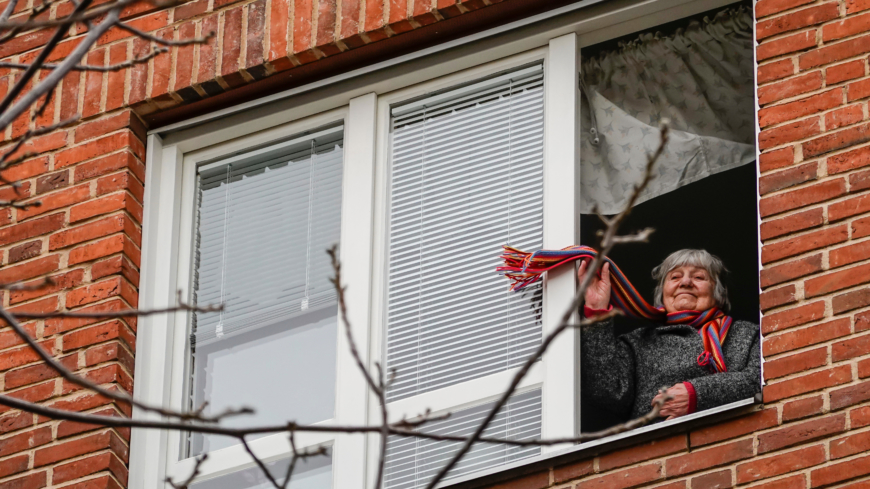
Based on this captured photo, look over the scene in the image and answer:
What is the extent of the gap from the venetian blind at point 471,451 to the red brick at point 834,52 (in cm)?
141

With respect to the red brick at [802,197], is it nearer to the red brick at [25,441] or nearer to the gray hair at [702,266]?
the gray hair at [702,266]

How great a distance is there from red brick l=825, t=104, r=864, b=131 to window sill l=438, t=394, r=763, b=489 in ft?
3.10

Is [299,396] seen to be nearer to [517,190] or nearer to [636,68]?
[517,190]

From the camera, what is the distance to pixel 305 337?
5.80 m

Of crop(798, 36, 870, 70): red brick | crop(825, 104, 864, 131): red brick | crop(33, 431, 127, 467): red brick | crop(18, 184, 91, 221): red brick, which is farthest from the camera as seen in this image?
crop(18, 184, 91, 221): red brick

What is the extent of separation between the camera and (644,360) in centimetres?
589

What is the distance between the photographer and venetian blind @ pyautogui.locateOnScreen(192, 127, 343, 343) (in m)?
5.89

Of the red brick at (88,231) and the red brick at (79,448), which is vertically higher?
the red brick at (88,231)

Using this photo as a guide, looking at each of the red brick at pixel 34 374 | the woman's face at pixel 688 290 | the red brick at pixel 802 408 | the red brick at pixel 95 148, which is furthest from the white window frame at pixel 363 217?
the woman's face at pixel 688 290

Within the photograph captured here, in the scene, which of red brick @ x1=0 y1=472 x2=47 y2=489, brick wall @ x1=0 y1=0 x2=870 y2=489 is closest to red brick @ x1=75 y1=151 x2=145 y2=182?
brick wall @ x1=0 y1=0 x2=870 y2=489

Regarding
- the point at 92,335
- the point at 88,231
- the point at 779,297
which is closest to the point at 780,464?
the point at 779,297

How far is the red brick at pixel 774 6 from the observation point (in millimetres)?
5302

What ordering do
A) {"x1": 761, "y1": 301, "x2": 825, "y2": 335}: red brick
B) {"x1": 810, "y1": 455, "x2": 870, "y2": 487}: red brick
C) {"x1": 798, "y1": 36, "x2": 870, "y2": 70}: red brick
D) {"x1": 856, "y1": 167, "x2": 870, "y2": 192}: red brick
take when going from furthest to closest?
1. {"x1": 798, "y1": 36, "x2": 870, "y2": 70}: red brick
2. {"x1": 856, "y1": 167, "x2": 870, "y2": 192}: red brick
3. {"x1": 761, "y1": 301, "x2": 825, "y2": 335}: red brick
4. {"x1": 810, "y1": 455, "x2": 870, "y2": 487}: red brick

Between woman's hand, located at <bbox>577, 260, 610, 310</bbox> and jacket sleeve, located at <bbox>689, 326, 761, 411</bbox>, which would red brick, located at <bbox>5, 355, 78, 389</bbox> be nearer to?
woman's hand, located at <bbox>577, 260, 610, 310</bbox>
